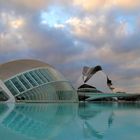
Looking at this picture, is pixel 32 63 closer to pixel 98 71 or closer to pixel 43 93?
pixel 43 93

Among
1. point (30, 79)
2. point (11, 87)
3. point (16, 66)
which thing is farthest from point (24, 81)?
point (16, 66)

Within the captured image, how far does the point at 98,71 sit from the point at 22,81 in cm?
4392

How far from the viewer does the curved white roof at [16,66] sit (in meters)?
42.0

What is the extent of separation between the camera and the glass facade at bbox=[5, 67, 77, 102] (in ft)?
133

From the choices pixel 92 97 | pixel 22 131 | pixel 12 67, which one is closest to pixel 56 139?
pixel 22 131

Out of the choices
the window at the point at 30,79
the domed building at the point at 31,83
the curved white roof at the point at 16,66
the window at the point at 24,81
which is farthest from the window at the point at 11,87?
the window at the point at 30,79

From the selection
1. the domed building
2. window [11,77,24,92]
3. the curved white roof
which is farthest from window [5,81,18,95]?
the curved white roof

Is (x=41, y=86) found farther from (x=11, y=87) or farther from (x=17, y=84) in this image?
(x=11, y=87)

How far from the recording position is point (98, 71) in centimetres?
8275

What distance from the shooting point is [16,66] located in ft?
145

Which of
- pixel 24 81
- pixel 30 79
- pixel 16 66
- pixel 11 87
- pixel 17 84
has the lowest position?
pixel 11 87

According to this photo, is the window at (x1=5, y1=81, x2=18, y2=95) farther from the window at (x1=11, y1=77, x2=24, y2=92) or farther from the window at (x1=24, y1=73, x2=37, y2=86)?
the window at (x1=24, y1=73, x2=37, y2=86)

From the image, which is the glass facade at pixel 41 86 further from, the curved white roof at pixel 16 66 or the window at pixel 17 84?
the curved white roof at pixel 16 66

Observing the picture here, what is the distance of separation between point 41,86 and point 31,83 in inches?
64.5
